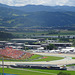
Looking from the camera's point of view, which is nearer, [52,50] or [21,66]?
[21,66]

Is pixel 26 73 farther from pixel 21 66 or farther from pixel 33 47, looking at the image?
pixel 33 47

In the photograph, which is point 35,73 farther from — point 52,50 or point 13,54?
point 52,50

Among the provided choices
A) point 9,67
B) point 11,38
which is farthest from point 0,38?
point 9,67

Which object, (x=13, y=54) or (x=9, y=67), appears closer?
(x=9, y=67)

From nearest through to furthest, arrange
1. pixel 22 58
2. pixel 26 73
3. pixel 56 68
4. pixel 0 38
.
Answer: pixel 26 73 → pixel 56 68 → pixel 22 58 → pixel 0 38

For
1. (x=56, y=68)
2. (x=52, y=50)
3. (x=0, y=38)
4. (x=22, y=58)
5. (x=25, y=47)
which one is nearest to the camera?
(x=56, y=68)

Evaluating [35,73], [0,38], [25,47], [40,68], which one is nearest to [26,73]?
[35,73]

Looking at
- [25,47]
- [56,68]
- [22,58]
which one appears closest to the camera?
[56,68]

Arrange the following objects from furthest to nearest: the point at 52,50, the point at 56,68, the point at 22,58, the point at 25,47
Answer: the point at 25,47 → the point at 52,50 → the point at 22,58 → the point at 56,68
